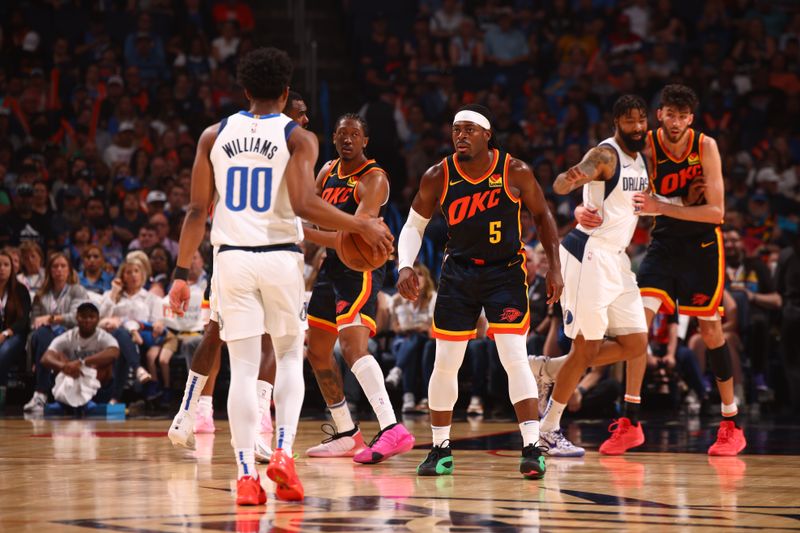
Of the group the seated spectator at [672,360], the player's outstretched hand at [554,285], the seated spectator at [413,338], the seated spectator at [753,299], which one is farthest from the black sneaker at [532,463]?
the seated spectator at [753,299]

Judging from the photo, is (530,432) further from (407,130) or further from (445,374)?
(407,130)

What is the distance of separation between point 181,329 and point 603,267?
5.52 metres

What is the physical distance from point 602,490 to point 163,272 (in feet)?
24.2

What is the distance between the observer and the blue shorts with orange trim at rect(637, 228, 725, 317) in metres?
7.65

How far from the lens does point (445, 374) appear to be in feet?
20.7

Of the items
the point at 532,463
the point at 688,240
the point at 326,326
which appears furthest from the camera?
the point at 688,240

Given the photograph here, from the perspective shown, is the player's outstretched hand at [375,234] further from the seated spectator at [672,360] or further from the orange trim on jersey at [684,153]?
the seated spectator at [672,360]

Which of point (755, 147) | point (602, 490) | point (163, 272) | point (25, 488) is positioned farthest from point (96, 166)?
point (602, 490)

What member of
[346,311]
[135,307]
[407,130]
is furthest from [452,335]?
[407,130]

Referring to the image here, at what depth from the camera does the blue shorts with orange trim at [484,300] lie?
245 inches

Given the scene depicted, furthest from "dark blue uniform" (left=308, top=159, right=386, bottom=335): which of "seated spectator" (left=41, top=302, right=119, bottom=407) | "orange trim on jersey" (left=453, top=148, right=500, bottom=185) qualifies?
"seated spectator" (left=41, top=302, right=119, bottom=407)

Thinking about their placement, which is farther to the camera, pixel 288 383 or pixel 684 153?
pixel 684 153

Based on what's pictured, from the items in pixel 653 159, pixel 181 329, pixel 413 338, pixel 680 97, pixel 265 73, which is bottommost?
pixel 413 338

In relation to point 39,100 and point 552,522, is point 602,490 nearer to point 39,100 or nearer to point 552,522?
point 552,522
